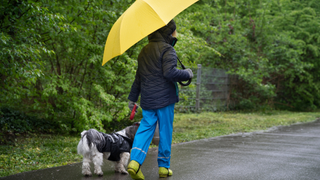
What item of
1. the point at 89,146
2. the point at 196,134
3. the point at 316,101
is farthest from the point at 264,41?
the point at 89,146

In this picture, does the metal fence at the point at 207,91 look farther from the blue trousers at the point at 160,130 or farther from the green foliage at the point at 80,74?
the blue trousers at the point at 160,130

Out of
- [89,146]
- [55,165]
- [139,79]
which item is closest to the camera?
[89,146]

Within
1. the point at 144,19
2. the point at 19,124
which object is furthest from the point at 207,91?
the point at 144,19

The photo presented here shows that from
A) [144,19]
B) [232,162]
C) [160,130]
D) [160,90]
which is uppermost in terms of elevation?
[144,19]

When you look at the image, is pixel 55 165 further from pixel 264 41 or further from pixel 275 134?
pixel 264 41

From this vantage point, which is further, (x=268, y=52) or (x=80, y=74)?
(x=268, y=52)

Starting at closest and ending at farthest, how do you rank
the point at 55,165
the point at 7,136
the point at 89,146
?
1. the point at 89,146
2. the point at 55,165
3. the point at 7,136

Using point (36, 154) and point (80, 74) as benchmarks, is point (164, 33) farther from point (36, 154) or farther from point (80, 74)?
point (80, 74)

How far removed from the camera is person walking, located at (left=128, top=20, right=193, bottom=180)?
4086 mm

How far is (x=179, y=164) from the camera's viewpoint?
16.5 ft

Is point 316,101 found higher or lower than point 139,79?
lower

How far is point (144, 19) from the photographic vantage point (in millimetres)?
3855

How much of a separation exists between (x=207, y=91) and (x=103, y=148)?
1088 cm

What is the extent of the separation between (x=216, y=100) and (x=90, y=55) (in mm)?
8588
